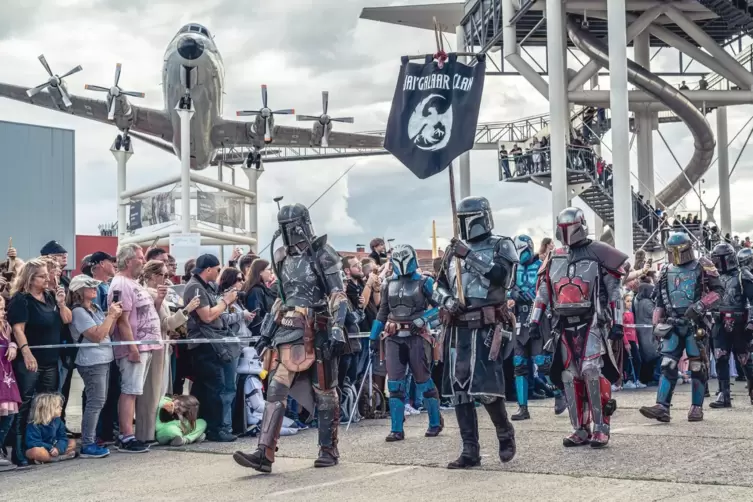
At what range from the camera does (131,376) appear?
9.65 metres

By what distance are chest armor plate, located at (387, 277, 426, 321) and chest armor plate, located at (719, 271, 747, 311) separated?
4.48 meters

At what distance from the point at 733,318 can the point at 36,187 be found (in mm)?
27433

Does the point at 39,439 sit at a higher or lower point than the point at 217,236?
lower

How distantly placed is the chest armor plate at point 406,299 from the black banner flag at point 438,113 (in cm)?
192

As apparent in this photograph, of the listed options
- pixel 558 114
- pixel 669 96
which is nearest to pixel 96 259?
pixel 558 114

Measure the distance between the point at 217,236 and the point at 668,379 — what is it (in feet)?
108

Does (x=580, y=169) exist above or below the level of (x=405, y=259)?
above

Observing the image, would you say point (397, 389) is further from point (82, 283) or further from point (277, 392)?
point (82, 283)

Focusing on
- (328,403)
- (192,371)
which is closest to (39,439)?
(192,371)

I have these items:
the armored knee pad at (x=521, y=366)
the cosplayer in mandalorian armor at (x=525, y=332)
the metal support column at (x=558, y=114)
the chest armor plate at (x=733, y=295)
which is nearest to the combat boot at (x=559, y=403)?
the cosplayer in mandalorian armor at (x=525, y=332)

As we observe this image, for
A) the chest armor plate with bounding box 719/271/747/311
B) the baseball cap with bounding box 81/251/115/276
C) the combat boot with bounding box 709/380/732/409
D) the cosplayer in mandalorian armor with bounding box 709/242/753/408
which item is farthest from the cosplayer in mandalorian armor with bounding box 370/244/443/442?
the chest armor plate with bounding box 719/271/747/311

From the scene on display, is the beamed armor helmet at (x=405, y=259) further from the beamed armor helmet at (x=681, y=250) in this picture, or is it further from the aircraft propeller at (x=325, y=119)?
the aircraft propeller at (x=325, y=119)

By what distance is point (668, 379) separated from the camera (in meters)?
10.4

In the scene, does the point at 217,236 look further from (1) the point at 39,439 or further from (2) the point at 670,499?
(2) the point at 670,499
